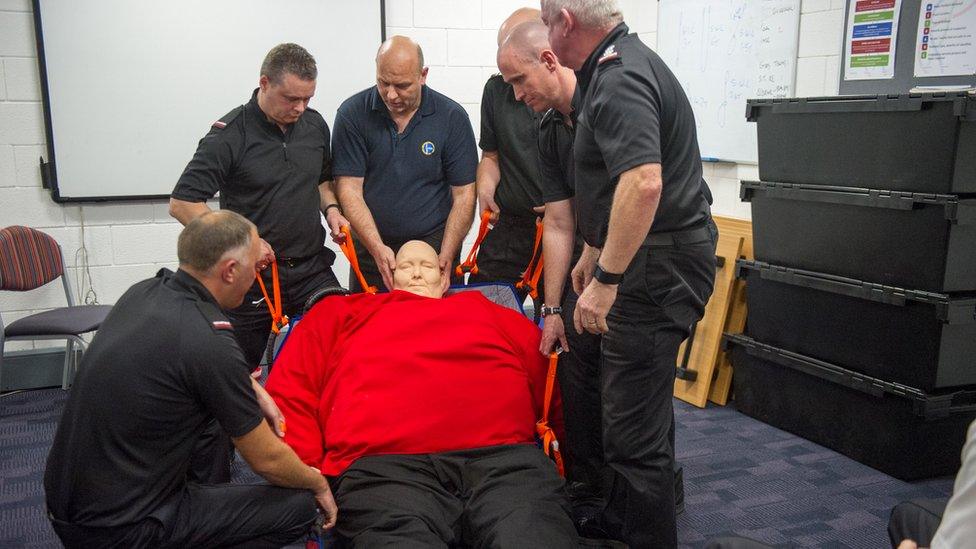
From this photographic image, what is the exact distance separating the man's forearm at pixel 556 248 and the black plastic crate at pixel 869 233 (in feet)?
3.80

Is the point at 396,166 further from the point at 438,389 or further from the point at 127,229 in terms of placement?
the point at 127,229

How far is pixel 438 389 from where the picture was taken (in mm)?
2225

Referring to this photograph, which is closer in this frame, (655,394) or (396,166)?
(655,394)

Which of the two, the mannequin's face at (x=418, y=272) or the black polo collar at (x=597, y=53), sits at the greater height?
the black polo collar at (x=597, y=53)

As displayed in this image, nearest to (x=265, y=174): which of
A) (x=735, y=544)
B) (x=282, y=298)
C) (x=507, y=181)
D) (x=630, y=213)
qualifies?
(x=282, y=298)

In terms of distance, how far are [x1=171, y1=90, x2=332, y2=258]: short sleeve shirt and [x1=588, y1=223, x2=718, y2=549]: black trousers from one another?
132 centimetres

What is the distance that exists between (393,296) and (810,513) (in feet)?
5.23

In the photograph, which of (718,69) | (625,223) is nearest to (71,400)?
(625,223)

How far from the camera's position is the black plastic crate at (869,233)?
2.68m

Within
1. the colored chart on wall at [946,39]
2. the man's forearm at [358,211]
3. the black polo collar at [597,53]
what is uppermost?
the colored chart on wall at [946,39]

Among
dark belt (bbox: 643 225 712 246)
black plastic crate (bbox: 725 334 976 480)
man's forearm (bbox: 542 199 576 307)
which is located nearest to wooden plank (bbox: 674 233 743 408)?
black plastic crate (bbox: 725 334 976 480)

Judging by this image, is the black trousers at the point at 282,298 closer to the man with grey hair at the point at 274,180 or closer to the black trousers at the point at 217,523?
the man with grey hair at the point at 274,180

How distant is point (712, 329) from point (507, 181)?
1.34 metres

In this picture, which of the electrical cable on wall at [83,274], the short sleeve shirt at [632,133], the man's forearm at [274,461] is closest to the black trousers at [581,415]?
the short sleeve shirt at [632,133]
